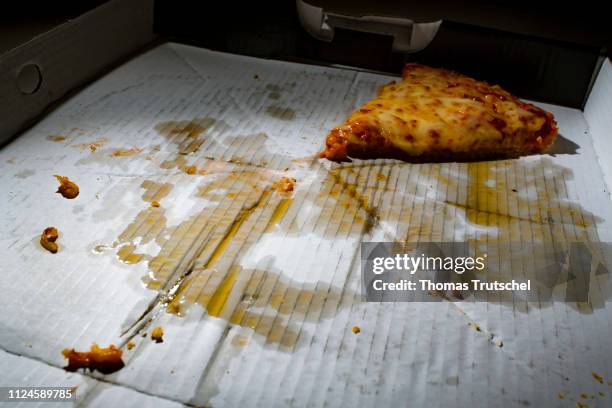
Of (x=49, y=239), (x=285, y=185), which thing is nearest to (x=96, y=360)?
(x=49, y=239)

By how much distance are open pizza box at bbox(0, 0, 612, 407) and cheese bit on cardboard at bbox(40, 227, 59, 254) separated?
0.05ft

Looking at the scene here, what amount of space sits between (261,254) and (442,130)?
0.69m

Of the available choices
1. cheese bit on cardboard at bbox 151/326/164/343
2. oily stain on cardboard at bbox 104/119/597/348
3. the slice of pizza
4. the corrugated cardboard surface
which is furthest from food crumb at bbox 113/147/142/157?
cheese bit on cardboard at bbox 151/326/164/343

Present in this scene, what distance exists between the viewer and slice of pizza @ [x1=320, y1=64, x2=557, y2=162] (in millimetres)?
1610

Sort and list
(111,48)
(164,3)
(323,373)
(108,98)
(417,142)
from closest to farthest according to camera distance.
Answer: (323,373) → (417,142) → (108,98) → (111,48) → (164,3)

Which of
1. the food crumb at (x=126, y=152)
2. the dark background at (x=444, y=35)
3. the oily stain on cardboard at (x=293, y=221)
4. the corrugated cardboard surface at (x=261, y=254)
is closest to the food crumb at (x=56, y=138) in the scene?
the corrugated cardboard surface at (x=261, y=254)

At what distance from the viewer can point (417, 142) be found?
161cm

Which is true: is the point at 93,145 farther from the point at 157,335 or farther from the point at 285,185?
the point at 157,335

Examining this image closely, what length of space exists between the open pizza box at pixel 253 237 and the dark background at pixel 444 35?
0.10 metres

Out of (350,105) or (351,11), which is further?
(351,11)

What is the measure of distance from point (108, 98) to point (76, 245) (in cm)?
69

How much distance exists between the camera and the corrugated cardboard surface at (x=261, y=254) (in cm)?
101

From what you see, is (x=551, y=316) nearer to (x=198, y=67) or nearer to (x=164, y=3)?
(x=198, y=67)

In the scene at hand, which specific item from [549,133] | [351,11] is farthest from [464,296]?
[351,11]
